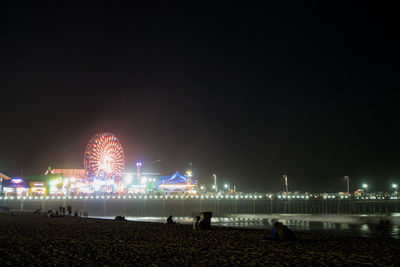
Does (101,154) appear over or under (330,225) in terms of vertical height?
over

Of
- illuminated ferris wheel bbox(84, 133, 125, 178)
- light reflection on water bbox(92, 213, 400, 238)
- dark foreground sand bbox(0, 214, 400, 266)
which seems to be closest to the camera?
dark foreground sand bbox(0, 214, 400, 266)

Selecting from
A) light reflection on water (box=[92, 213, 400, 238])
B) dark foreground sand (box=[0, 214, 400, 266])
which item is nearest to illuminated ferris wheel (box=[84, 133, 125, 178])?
light reflection on water (box=[92, 213, 400, 238])

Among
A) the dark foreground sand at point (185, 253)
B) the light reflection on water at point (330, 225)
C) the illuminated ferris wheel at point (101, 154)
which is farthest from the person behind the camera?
the illuminated ferris wheel at point (101, 154)

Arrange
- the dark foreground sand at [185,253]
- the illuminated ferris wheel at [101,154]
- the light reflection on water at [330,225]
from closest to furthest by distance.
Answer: the dark foreground sand at [185,253], the light reflection on water at [330,225], the illuminated ferris wheel at [101,154]

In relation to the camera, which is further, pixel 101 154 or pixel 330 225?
pixel 101 154

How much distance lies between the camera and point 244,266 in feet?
31.2

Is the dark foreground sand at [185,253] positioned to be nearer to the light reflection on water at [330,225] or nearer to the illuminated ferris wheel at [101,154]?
the light reflection on water at [330,225]

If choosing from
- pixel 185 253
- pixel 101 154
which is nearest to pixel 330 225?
pixel 185 253

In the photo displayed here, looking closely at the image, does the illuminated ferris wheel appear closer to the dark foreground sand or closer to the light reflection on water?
the light reflection on water

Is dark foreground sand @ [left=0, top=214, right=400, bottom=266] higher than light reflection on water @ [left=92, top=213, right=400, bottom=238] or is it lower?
higher

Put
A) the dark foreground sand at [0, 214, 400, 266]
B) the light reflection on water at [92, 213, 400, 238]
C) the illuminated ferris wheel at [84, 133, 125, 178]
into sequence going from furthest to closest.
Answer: the illuminated ferris wheel at [84, 133, 125, 178], the light reflection on water at [92, 213, 400, 238], the dark foreground sand at [0, 214, 400, 266]

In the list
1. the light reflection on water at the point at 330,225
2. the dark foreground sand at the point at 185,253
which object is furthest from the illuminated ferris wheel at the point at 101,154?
the dark foreground sand at the point at 185,253

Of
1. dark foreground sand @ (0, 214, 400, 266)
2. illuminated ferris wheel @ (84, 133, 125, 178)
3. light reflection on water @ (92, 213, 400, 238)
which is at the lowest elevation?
light reflection on water @ (92, 213, 400, 238)

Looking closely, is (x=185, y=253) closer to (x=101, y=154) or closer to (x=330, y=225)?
(x=330, y=225)
